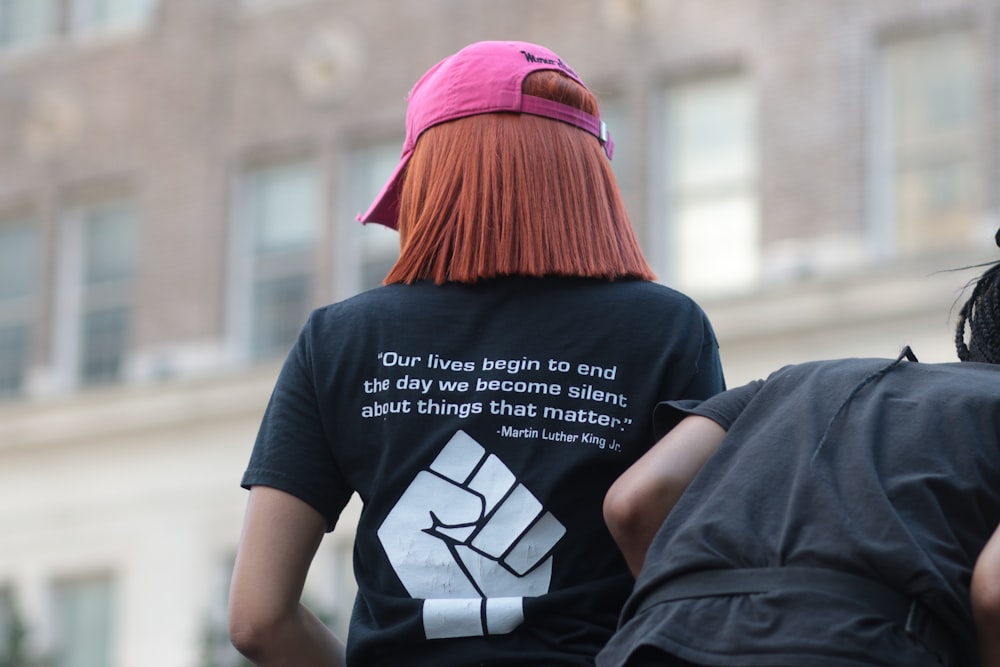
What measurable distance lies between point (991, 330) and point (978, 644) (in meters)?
0.53

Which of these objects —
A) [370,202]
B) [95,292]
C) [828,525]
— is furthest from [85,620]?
[828,525]

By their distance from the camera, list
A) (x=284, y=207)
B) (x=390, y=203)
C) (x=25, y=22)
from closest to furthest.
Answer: (x=390, y=203) < (x=284, y=207) < (x=25, y=22)

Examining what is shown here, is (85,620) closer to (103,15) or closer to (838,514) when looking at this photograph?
(103,15)

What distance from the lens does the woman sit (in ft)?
9.12

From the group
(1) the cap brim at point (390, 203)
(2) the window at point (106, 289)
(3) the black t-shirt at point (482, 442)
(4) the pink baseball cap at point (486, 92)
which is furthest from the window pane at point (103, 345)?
(3) the black t-shirt at point (482, 442)

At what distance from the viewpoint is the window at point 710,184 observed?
1811 cm

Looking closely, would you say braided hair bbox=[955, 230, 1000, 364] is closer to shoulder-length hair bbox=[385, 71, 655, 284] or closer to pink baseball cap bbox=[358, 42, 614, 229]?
shoulder-length hair bbox=[385, 71, 655, 284]

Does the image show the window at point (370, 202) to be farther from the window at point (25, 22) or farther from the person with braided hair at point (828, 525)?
the person with braided hair at point (828, 525)

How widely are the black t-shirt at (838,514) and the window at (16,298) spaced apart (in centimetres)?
2053

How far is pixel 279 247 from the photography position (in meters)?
20.8

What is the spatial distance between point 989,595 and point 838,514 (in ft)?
0.65

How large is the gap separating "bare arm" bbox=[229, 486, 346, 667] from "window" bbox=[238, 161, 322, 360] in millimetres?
17555

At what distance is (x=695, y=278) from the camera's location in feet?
60.0

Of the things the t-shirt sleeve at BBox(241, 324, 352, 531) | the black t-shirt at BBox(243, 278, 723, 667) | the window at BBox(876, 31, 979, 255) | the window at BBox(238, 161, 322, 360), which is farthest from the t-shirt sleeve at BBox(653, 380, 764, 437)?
the window at BBox(238, 161, 322, 360)
